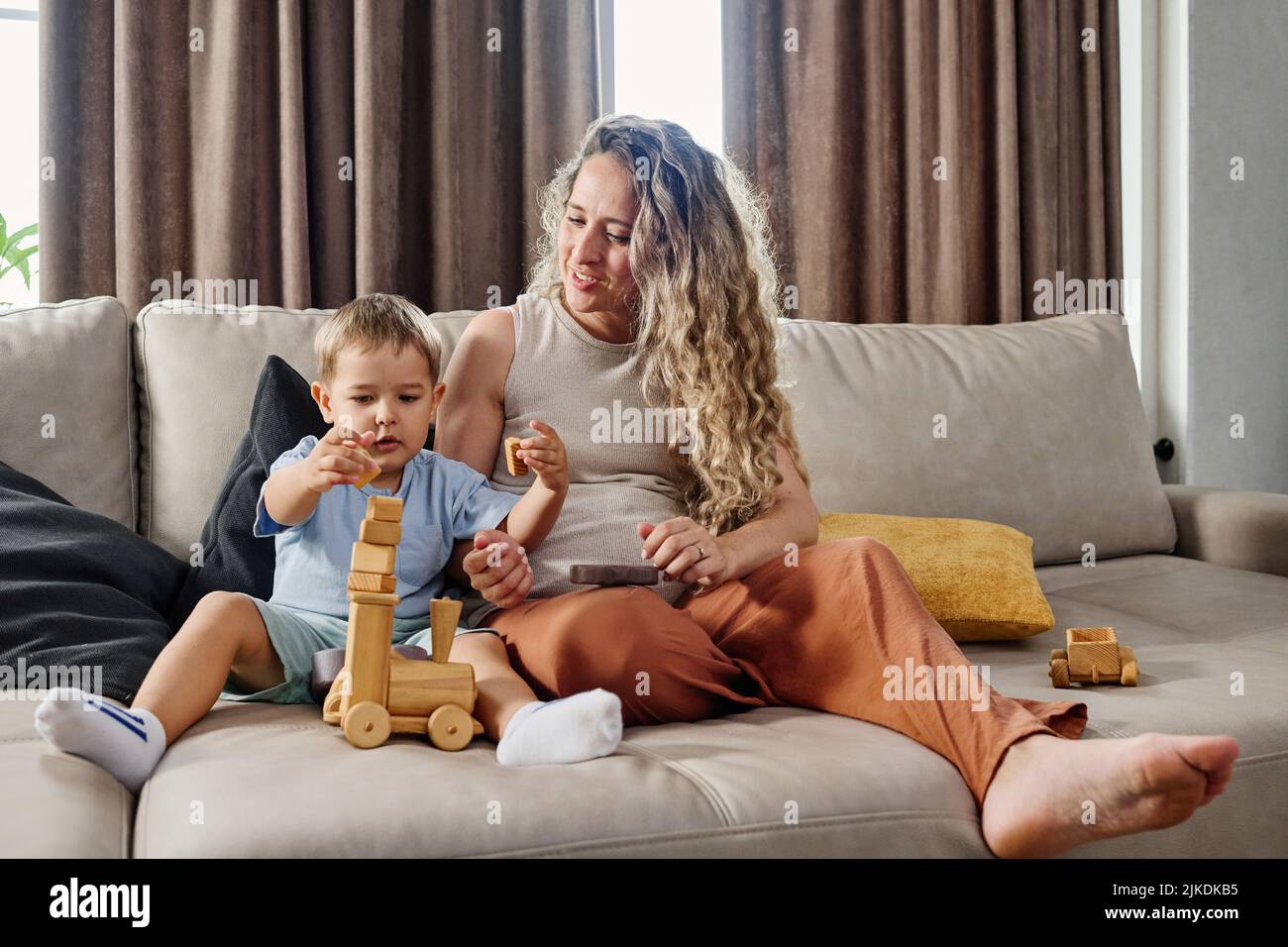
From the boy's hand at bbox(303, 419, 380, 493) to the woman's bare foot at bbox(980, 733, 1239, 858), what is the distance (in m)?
0.69

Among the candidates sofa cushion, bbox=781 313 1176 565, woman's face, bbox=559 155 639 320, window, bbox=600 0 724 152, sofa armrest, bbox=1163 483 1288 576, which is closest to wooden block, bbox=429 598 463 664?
woman's face, bbox=559 155 639 320

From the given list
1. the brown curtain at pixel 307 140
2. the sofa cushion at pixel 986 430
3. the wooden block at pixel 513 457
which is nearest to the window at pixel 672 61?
the brown curtain at pixel 307 140

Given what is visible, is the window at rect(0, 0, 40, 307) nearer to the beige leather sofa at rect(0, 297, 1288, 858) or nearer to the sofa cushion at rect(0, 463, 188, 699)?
the beige leather sofa at rect(0, 297, 1288, 858)

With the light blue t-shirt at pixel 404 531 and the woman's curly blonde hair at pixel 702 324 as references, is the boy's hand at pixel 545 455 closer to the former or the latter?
the light blue t-shirt at pixel 404 531

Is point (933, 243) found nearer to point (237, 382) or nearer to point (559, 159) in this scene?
point (559, 159)

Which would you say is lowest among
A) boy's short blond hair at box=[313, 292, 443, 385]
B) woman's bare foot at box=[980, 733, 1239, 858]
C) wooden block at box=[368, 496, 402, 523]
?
woman's bare foot at box=[980, 733, 1239, 858]

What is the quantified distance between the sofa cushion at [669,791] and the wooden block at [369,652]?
0.17 feet

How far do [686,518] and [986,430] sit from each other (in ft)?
3.04

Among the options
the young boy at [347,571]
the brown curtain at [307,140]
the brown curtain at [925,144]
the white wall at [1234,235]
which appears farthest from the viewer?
the white wall at [1234,235]

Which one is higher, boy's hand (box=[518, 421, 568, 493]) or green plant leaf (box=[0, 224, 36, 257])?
green plant leaf (box=[0, 224, 36, 257])

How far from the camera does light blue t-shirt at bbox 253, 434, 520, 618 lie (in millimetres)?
1343

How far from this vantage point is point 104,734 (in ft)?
3.29

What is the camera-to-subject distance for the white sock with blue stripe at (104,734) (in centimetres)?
99

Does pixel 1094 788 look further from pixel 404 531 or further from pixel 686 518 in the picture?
pixel 404 531
